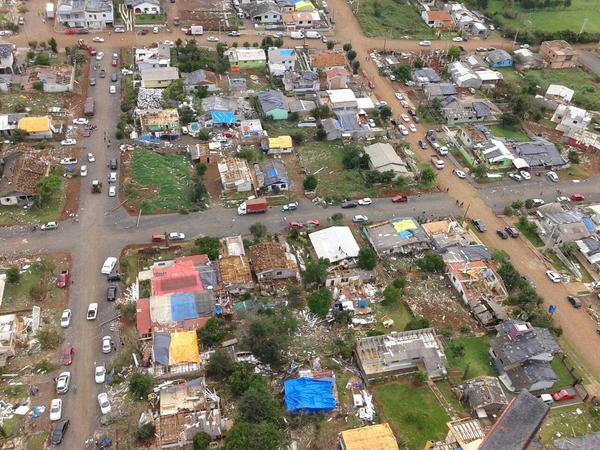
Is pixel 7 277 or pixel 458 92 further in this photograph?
pixel 458 92

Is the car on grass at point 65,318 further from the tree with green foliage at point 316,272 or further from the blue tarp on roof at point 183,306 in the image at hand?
the tree with green foliage at point 316,272

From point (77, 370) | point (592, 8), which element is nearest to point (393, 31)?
point (592, 8)

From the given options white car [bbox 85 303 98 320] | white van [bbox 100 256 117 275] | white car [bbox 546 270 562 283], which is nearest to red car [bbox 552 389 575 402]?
white car [bbox 546 270 562 283]

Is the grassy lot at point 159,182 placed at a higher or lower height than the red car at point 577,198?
lower

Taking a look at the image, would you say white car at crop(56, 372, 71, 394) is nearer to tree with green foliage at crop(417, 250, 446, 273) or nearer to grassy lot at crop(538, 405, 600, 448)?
tree with green foliage at crop(417, 250, 446, 273)

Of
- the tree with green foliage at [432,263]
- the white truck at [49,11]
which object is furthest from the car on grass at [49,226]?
the white truck at [49,11]

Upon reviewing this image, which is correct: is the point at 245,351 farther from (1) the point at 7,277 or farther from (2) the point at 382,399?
(1) the point at 7,277

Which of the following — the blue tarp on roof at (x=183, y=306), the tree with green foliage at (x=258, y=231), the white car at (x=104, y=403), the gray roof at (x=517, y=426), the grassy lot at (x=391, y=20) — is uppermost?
the grassy lot at (x=391, y=20)
